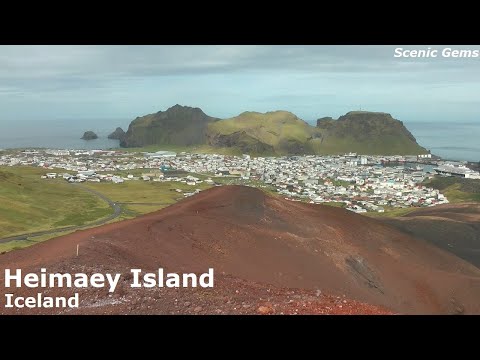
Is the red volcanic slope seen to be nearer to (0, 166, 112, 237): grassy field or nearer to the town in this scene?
(0, 166, 112, 237): grassy field

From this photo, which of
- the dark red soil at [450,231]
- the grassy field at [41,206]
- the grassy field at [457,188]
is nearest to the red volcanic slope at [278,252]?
the dark red soil at [450,231]

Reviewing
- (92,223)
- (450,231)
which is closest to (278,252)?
(450,231)

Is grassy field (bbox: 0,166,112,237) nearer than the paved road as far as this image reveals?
No

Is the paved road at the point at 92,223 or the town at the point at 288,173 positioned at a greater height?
the town at the point at 288,173

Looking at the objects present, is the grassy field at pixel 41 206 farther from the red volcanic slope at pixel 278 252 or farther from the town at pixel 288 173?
the red volcanic slope at pixel 278 252

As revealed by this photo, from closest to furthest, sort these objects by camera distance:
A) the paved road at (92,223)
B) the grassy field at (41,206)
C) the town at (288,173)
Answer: the paved road at (92,223) < the grassy field at (41,206) < the town at (288,173)

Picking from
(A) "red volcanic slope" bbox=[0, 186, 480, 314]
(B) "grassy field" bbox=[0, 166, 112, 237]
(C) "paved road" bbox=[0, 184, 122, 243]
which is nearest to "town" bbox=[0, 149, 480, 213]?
(C) "paved road" bbox=[0, 184, 122, 243]
